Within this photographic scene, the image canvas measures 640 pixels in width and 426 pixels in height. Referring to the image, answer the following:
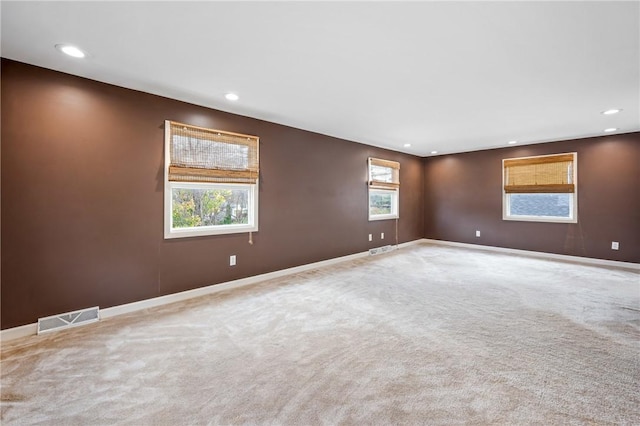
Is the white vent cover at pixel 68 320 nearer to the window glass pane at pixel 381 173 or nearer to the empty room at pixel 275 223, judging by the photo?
the empty room at pixel 275 223

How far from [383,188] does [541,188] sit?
3.15 metres

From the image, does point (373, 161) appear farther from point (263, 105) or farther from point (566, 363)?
point (566, 363)

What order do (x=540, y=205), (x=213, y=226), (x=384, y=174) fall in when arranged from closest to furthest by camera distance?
1. (x=213, y=226)
2. (x=540, y=205)
3. (x=384, y=174)

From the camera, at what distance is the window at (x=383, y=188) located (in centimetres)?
620

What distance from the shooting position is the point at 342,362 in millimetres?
2104

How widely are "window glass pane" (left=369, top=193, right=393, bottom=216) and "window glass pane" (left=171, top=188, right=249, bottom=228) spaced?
3055mm

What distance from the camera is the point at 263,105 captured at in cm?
362

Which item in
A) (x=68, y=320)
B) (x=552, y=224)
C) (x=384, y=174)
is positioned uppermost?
(x=384, y=174)

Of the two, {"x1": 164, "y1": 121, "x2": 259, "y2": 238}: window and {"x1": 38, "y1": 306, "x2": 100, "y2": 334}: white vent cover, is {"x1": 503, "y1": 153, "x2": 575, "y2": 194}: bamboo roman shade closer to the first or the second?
{"x1": 164, "y1": 121, "x2": 259, "y2": 238}: window

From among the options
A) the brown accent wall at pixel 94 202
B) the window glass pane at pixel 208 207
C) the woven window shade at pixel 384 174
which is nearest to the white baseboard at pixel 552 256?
the woven window shade at pixel 384 174

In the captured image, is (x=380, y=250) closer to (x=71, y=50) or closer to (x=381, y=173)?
(x=381, y=173)

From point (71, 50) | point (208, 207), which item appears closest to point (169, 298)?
point (208, 207)

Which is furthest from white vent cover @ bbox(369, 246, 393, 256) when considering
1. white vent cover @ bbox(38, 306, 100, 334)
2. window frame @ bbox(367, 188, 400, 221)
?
white vent cover @ bbox(38, 306, 100, 334)

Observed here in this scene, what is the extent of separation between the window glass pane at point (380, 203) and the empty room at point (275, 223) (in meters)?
1.61
